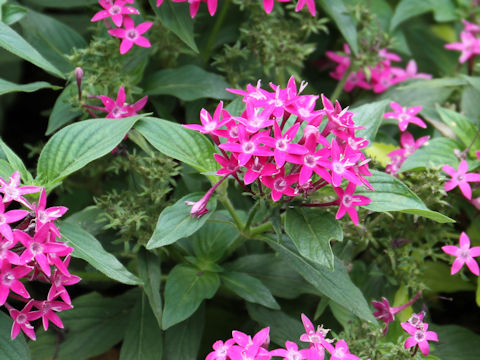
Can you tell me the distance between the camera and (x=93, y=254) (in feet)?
3.63

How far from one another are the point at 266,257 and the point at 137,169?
0.37 meters

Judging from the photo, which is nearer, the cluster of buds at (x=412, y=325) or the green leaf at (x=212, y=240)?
the cluster of buds at (x=412, y=325)

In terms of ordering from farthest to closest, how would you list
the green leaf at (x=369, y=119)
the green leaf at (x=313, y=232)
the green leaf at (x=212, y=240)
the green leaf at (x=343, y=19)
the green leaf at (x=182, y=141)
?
the green leaf at (x=343, y=19) → the green leaf at (x=212, y=240) → the green leaf at (x=369, y=119) → the green leaf at (x=182, y=141) → the green leaf at (x=313, y=232)

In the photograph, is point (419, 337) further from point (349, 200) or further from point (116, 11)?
point (116, 11)

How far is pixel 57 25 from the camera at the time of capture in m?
1.66


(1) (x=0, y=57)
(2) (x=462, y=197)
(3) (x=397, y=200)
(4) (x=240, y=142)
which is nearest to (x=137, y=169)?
(4) (x=240, y=142)

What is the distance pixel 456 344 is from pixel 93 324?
0.87m

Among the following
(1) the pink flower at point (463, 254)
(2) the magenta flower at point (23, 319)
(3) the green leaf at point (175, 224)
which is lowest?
(1) the pink flower at point (463, 254)

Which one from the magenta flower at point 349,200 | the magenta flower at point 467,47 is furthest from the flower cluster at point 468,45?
the magenta flower at point 349,200

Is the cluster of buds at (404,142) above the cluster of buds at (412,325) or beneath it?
above

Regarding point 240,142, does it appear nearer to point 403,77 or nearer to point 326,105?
point 326,105

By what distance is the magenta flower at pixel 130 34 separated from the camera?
55.9 inches

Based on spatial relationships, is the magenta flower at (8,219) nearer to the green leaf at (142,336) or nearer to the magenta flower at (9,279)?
the magenta flower at (9,279)

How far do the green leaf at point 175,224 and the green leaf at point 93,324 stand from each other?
45 centimetres
